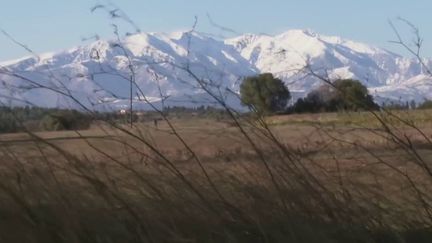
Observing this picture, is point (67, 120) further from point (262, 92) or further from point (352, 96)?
point (352, 96)

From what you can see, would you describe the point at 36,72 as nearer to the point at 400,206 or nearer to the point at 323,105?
the point at 400,206

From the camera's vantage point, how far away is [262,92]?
560 centimetres

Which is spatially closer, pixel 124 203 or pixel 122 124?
pixel 124 203

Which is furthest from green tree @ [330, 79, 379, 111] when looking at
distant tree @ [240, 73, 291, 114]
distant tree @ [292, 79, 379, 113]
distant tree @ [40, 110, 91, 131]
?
distant tree @ [40, 110, 91, 131]

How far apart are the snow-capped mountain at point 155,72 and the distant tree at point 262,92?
6 centimetres

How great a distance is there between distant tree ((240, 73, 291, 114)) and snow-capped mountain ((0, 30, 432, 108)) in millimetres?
61

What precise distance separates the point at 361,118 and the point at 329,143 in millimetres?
524

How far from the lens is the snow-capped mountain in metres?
4.36

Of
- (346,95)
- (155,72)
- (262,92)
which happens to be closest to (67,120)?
(155,72)

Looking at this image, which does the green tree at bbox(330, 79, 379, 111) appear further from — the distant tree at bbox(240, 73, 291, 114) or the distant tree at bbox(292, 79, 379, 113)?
the distant tree at bbox(240, 73, 291, 114)

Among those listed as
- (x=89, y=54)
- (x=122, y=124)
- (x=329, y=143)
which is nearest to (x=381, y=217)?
(x=329, y=143)

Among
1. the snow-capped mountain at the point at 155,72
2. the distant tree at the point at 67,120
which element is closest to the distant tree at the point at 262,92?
the snow-capped mountain at the point at 155,72

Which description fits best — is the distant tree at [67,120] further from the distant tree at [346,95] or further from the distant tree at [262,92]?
the distant tree at [346,95]

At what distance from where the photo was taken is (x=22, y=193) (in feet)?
13.2
